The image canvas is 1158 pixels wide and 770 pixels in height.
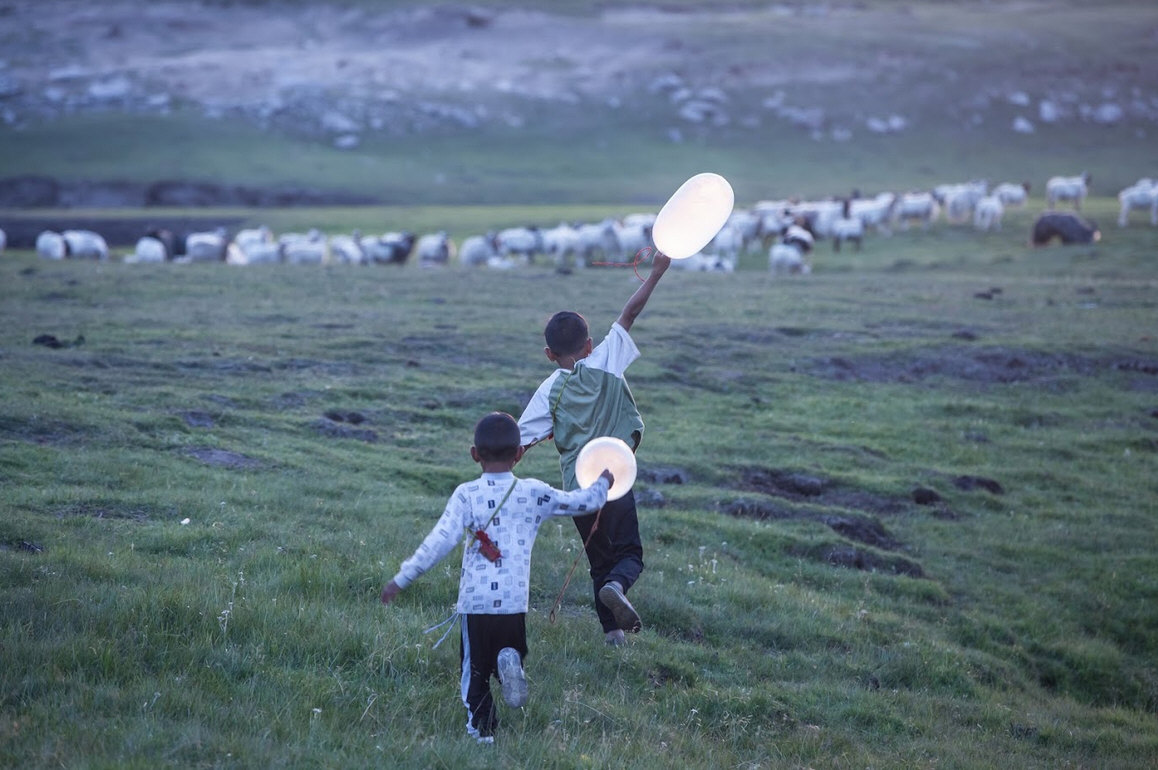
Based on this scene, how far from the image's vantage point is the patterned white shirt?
19.7 feet

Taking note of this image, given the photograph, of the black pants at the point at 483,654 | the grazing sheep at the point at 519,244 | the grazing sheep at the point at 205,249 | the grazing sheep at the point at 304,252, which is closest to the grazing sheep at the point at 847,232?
the grazing sheep at the point at 519,244

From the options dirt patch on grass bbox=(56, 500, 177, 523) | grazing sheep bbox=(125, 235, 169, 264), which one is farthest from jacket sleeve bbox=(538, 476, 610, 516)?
grazing sheep bbox=(125, 235, 169, 264)

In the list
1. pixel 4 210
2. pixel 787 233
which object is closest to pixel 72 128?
pixel 4 210

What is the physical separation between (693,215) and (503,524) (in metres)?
2.43

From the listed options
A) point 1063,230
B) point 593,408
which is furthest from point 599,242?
point 593,408

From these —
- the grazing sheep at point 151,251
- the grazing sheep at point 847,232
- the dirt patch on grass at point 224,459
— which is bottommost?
the dirt patch on grass at point 224,459

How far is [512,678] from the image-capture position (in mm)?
5828

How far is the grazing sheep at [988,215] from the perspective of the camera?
44.6 m

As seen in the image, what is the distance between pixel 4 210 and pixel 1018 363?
5024 centimetres

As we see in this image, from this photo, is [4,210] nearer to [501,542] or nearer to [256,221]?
[256,221]

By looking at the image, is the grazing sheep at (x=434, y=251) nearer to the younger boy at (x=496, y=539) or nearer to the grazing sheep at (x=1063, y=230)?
the grazing sheep at (x=1063, y=230)

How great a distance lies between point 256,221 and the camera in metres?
51.8

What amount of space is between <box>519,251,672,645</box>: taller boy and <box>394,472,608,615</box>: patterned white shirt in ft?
4.31

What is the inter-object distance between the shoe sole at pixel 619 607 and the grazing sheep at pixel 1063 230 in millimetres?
36759
